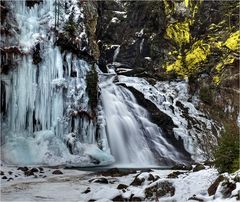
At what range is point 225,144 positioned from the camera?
7953 millimetres

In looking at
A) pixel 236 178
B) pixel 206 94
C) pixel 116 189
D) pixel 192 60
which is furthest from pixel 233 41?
pixel 236 178

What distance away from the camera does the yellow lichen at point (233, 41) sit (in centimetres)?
3017

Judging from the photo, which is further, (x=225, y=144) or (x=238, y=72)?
(x=238, y=72)

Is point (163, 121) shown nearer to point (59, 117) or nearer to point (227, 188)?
point (59, 117)

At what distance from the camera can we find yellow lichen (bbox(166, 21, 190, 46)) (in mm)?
31531

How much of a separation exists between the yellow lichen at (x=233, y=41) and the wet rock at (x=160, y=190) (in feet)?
77.7

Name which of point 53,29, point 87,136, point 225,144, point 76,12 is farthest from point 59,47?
point 225,144

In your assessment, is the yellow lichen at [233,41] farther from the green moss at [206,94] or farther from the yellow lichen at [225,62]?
the green moss at [206,94]

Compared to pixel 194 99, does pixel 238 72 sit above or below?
above

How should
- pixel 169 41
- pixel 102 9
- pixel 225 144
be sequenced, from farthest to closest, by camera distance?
pixel 102 9, pixel 169 41, pixel 225 144

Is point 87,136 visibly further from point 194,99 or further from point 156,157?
point 194,99

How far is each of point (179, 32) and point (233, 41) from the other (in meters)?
4.27

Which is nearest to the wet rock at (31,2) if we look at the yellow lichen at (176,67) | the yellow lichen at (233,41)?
the yellow lichen at (176,67)

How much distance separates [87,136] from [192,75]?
1234 centimetres
